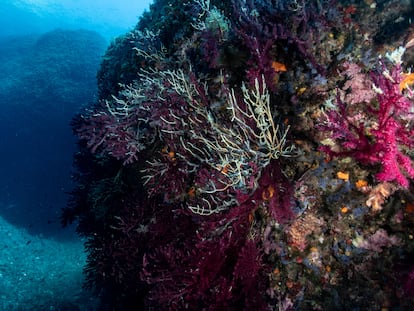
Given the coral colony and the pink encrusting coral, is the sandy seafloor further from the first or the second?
the pink encrusting coral

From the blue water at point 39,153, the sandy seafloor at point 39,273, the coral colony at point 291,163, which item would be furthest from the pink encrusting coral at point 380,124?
the blue water at point 39,153

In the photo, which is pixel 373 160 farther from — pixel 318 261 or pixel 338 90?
pixel 318 261

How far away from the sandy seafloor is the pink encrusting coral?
811 centimetres

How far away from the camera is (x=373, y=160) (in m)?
2.47

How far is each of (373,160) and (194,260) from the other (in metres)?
2.09

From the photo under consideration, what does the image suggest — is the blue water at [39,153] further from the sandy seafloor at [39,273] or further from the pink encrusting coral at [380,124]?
the pink encrusting coral at [380,124]

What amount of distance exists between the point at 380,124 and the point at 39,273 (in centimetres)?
1068

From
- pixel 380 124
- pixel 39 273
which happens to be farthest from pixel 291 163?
pixel 39 273

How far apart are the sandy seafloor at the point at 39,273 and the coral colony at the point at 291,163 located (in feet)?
19.0

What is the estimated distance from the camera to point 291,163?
10.5 ft

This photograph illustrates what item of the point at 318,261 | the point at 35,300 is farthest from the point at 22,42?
the point at 318,261

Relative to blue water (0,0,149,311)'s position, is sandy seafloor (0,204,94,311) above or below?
below

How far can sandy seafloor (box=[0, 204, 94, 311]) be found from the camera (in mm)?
7977

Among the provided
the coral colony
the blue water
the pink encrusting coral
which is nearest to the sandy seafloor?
the blue water
